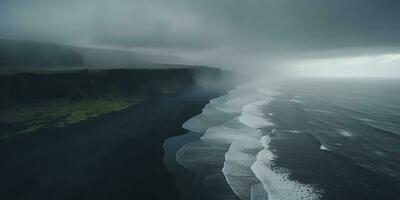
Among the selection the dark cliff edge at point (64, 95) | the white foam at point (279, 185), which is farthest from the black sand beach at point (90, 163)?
the white foam at point (279, 185)

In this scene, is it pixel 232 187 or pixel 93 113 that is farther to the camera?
pixel 93 113

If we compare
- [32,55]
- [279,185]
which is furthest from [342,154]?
[32,55]

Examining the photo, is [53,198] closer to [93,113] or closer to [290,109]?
[93,113]

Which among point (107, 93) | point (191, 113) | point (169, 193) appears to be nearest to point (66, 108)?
point (107, 93)

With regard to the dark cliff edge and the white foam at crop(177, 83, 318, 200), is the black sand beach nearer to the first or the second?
the white foam at crop(177, 83, 318, 200)

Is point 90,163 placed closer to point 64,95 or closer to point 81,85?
point 64,95

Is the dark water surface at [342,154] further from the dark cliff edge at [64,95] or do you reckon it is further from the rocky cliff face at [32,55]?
the rocky cliff face at [32,55]

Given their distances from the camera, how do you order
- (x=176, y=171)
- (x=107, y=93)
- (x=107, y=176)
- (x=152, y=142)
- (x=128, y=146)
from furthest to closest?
(x=107, y=93) < (x=152, y=142) < (x=128, y=146) < (x=176, y=171) < (x=107, y=176)

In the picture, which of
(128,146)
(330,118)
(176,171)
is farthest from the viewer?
(330,118)

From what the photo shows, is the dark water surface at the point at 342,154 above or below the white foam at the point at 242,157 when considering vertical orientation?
above
